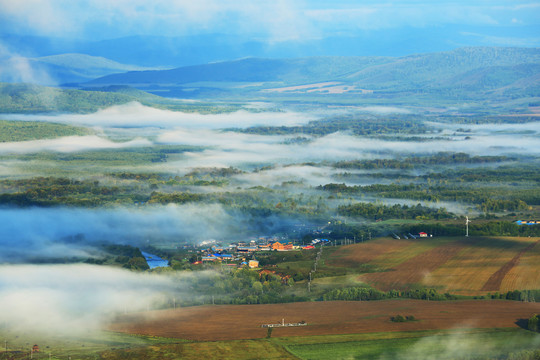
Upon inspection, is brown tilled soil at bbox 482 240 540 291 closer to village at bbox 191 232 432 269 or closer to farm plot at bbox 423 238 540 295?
farm plot at bbox 423 238 540 295

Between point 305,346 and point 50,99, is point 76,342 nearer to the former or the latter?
point 305,346

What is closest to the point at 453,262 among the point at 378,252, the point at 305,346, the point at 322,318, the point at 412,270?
the point at 412,270

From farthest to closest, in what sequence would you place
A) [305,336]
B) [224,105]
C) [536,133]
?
[224,105]
[536,133]
[305,336]

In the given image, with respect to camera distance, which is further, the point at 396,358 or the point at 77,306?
the point at 77,306

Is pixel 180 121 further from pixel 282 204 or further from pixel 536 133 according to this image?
pixel 282 204

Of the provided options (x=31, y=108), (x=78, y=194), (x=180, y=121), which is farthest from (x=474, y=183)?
(x=31, y=108)

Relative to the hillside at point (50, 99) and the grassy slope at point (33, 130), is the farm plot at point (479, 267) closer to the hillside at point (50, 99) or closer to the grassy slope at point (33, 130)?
the grassy slope at point (33, 130)

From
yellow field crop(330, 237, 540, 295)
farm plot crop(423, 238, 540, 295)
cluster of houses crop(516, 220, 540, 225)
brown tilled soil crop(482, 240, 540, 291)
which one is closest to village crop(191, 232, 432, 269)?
yellow field crop(330, 237, 540, 295)
